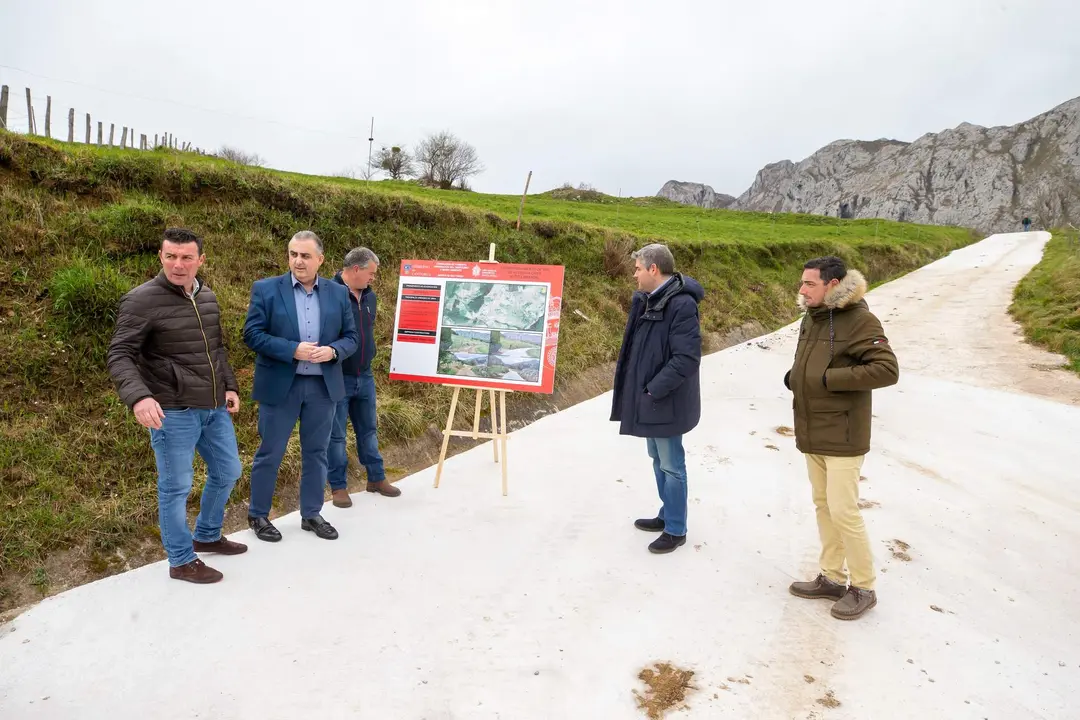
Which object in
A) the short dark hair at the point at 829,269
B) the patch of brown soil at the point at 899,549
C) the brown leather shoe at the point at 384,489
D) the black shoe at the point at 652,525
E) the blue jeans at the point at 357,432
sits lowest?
the brown leather shoe at the point at 384,489

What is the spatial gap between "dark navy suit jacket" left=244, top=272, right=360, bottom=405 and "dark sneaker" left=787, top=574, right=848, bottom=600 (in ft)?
10.6

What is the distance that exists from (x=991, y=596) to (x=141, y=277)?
24.3 ft

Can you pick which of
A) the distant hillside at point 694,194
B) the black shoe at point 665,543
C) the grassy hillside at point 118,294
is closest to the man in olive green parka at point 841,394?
the black shoe at point 665,543

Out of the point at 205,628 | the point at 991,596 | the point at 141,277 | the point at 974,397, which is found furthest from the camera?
the point at 974,397

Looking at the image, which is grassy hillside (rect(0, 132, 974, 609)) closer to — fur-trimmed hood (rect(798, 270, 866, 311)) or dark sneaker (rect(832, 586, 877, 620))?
dark sneaker (rect(832, 586, 877, 620))

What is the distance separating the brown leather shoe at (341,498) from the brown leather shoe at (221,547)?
0.90m

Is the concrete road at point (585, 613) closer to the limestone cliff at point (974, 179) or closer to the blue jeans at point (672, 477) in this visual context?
the blue jeans at point (672, 477)

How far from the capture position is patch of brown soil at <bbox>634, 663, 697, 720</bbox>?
8.54 ft

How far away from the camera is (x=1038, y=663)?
9.90ft

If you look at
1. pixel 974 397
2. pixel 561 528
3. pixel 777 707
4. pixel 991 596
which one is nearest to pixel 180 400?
pixel 561 528

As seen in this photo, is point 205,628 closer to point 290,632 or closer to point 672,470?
point 290,632

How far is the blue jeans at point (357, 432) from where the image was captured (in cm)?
464

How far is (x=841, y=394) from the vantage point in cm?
327

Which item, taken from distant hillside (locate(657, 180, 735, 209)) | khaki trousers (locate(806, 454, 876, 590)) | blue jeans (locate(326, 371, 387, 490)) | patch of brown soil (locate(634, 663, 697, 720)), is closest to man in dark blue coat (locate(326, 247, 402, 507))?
blue jeans (locate(326, 371, 387, 490))
